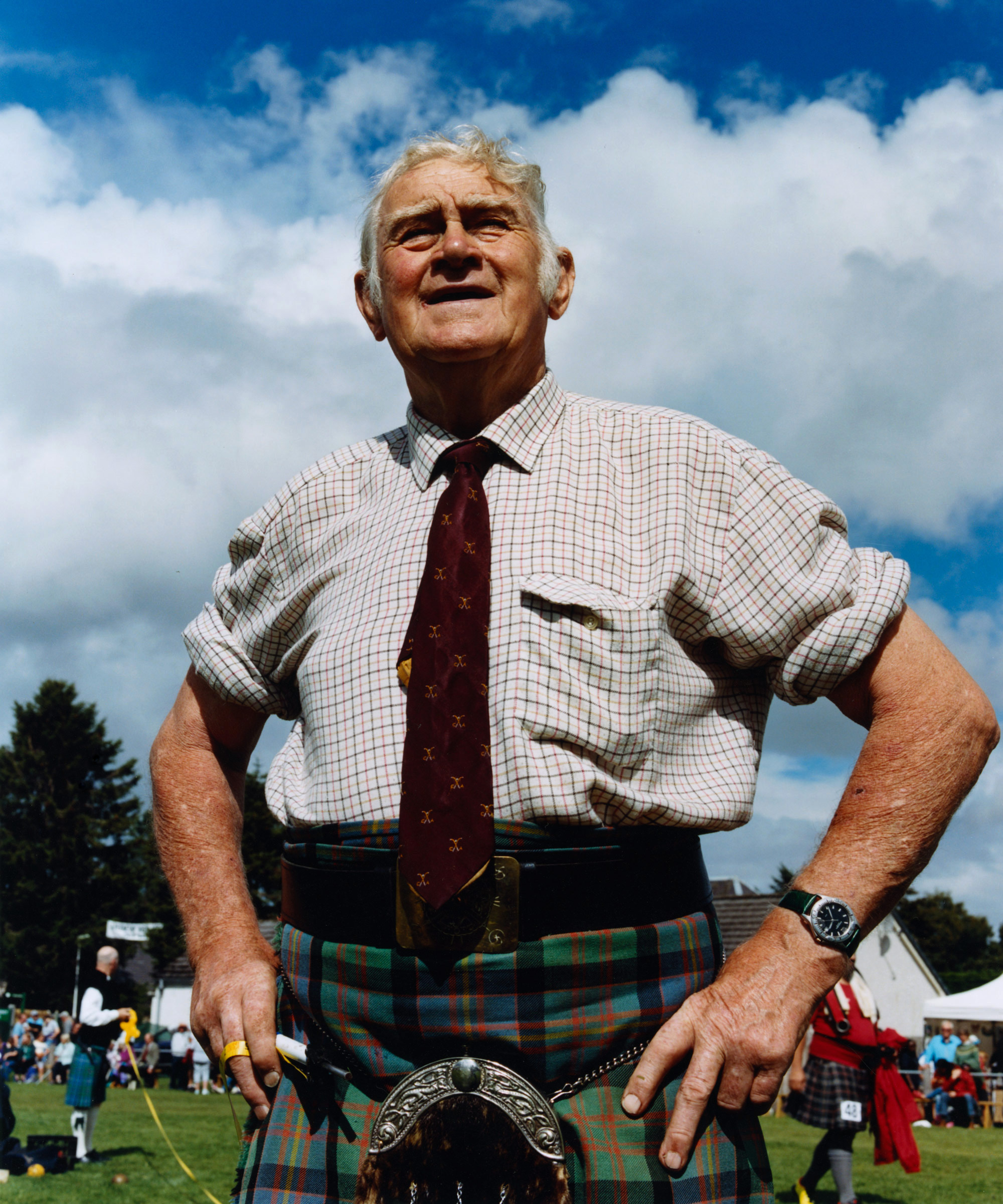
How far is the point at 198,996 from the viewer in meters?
1.83

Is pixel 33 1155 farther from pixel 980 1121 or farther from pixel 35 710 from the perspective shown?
pixel 35 710

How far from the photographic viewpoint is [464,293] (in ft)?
6.59

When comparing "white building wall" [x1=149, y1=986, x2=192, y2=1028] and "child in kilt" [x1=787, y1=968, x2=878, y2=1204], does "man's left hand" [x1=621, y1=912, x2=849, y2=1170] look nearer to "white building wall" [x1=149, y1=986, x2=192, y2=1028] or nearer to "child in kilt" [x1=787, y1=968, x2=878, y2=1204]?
"child in kilt" [x1=787, y1=968, x2=878, y2=1204]

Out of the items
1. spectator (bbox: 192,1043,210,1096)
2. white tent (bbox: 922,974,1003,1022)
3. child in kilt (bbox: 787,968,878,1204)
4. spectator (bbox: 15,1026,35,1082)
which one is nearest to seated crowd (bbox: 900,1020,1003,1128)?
white tent (bbox: 922,974,1003,1022)

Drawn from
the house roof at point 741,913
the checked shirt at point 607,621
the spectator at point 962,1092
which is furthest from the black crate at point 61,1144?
the house roof at point 741,913

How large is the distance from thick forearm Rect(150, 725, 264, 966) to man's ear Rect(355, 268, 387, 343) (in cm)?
89

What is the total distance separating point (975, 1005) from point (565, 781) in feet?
67.9

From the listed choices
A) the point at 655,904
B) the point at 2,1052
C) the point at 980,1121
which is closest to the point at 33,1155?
the point at 2,1052

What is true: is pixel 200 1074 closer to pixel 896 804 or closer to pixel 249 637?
Answer: pixel 249 637

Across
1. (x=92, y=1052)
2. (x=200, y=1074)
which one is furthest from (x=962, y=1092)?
(x=200, y=1074)

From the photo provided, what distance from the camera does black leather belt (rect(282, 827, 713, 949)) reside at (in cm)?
156

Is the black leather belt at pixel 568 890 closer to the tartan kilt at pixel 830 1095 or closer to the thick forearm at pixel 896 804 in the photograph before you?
the thick forearm at pixel 896 804

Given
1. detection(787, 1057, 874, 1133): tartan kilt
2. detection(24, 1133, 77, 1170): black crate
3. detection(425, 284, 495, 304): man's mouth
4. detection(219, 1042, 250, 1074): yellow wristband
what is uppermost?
detection(425, 284, 495, 304): man's mouth

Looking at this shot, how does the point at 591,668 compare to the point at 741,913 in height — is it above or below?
below
